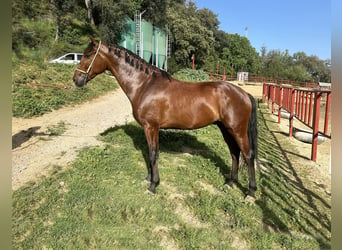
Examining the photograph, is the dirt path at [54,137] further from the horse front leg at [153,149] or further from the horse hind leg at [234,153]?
the horse hind leg at [234,153]

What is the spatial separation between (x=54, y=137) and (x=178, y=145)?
8.63 feet

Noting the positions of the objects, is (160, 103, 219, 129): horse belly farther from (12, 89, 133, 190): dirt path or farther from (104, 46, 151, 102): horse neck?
(12, 89, 133, 190): dirt path

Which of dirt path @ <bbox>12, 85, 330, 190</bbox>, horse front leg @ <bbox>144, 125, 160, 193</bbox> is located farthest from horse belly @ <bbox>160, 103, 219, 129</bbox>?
dirt path @ <bbox>12, 85, 330, 190</bbox>

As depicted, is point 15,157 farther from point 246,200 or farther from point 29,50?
point 246,200

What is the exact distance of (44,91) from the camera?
9.08 meters

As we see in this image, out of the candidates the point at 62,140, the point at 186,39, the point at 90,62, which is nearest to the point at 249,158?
the point at 90,62

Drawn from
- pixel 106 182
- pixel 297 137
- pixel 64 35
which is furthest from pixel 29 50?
pixel 64 35

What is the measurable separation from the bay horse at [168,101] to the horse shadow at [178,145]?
0.88 metres

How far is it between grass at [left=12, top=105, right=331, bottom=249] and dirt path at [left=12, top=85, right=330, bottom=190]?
1.13 feet

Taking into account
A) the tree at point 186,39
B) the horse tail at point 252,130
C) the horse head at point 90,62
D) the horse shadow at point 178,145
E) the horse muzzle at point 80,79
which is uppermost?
the tree at point 186,39

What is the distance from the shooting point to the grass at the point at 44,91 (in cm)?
758

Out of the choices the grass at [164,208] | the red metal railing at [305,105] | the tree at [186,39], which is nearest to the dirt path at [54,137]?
the grass at [164,208]

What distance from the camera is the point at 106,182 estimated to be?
12.2 ft

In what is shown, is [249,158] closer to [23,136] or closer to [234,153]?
[234,153]
